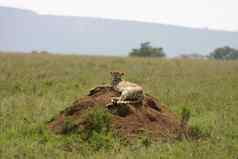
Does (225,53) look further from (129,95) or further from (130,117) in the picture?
(130,117)

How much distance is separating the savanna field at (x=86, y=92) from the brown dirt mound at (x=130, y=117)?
30cm

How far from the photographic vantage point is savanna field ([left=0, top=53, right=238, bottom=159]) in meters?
7.62

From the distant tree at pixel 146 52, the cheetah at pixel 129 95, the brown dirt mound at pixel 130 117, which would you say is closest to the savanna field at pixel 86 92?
the brown dirt mound at pixel 130 117

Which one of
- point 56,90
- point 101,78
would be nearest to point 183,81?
point 101,78

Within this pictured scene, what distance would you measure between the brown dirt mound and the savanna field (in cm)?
30

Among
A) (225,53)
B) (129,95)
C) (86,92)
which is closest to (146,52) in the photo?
(225,53)

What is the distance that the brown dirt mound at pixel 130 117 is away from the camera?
856 centimetres

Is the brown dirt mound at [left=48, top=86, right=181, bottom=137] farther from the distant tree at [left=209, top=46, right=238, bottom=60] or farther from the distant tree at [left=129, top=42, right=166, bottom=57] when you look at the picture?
the distant tree at [left=209, top=46, right=238, bottom=60]

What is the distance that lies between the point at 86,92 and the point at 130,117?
5858 millimetres

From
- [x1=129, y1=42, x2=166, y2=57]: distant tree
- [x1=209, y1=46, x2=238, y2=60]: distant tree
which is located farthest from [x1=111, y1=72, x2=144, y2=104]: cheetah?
[x1=209, y1=46, x2=238, y2=60]: distant tree

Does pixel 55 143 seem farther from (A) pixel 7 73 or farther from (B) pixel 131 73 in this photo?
(B) pixel 131 73

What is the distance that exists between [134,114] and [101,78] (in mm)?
9692

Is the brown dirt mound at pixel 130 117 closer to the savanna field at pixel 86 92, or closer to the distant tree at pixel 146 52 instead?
the savanna field at pixel 86 92

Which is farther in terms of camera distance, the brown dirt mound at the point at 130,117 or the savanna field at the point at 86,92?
the brown dirt mound at the point at 130,117
